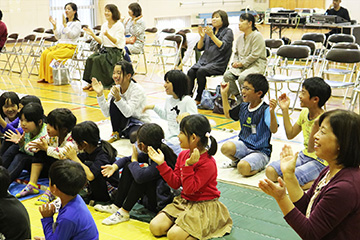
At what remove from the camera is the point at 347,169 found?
1.80 m

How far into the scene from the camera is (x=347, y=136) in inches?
69.6

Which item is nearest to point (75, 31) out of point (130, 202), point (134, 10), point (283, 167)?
point (134, 10)

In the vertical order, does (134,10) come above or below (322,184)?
above

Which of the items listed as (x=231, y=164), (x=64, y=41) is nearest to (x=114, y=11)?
(x=64, y=41)

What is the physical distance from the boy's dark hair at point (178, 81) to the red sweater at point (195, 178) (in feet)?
4.09

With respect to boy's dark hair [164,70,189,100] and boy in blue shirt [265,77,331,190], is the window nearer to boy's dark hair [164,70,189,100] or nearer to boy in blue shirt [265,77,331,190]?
boy's dark hair [164,70,189,100]

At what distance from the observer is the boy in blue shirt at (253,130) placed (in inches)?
151

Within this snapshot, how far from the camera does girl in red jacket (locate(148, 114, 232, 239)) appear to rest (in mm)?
2818

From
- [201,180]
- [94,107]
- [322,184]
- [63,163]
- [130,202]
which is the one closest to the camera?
[322,184]

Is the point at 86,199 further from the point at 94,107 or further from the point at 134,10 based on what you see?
the point at 134,10

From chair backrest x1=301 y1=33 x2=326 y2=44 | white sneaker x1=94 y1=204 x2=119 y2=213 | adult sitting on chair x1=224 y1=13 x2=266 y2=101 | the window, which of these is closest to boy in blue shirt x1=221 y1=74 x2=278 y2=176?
white sneaker x1=94 y1=204 x2=119 y2=213

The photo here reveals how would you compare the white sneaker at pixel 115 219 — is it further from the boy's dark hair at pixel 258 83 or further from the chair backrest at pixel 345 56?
the chair backrest at pixel 345 56

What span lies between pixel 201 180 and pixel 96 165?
852 mm

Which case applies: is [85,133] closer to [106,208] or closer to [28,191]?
[106,208]
